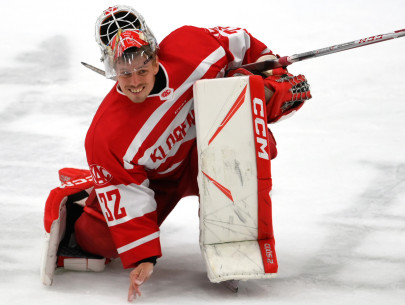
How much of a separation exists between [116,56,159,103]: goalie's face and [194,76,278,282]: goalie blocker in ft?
0.43

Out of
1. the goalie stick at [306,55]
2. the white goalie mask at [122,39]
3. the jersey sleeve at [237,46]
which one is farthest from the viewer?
the jersey sleeve at [237,46]

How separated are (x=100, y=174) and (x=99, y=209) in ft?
0.73

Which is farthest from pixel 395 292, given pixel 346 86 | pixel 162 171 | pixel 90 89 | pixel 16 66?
pixel 16 66

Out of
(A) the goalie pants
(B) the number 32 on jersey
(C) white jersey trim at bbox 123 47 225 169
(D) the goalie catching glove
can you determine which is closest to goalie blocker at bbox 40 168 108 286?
(A) the goalie pants

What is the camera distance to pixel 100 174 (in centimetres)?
226

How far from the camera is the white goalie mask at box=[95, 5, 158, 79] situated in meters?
2.17

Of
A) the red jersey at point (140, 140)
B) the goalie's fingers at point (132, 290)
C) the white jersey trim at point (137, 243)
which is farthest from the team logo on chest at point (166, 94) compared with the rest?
the goalie's fingers at point (132, 290)

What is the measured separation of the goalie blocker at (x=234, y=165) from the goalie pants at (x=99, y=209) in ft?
0.73

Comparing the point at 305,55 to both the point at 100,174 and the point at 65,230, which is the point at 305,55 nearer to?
the point at 100,174

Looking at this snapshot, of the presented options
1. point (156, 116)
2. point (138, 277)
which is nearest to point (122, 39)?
point (156, 116)

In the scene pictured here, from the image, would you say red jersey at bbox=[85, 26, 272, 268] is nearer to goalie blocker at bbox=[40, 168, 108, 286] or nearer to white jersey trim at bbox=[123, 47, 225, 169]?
white jersey trim at bbox=[123, 47, 225, 169]

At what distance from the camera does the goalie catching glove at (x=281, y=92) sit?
2324 mm

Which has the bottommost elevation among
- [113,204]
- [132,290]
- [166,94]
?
[132,290]

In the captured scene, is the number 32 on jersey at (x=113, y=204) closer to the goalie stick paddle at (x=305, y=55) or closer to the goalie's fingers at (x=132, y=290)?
the goalie's fingers at (x=132, y=290)
